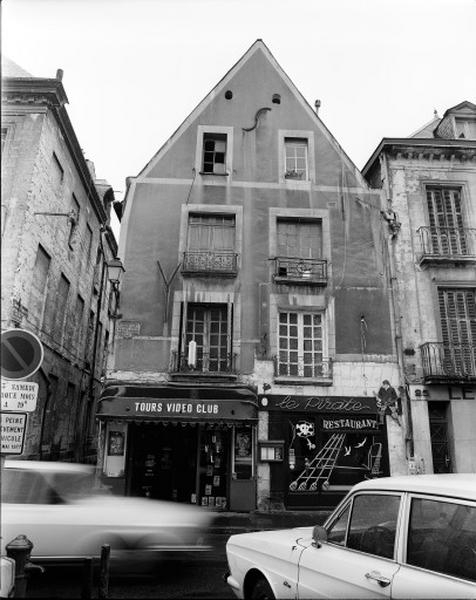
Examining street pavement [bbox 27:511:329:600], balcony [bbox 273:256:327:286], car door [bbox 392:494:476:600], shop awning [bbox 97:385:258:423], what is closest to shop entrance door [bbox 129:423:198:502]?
shop awning [bbox 97:385:258:423]

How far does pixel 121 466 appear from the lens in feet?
43.5

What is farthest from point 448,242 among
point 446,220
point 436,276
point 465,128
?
point 465,128

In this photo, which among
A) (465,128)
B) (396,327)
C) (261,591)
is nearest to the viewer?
(261,591)

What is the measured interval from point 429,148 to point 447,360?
7.42 m

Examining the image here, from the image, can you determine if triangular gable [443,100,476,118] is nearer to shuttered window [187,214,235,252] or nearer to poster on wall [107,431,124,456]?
shuttered window [187,214,235,252]

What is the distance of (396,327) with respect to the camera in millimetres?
14930

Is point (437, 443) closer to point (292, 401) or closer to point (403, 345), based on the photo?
point (403, 345)

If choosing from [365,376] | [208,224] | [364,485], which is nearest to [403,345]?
[365,376]

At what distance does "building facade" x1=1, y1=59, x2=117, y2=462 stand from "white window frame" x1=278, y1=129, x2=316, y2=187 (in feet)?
24.0

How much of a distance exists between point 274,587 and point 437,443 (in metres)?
11.7

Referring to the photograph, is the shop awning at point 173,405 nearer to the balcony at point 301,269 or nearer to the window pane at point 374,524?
the balcony at point 301,269

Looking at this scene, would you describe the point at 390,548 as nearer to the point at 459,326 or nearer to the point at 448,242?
the point at 459,326

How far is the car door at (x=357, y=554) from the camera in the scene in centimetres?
347

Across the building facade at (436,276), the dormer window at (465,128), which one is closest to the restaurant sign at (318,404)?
the building facade at (436,276)
